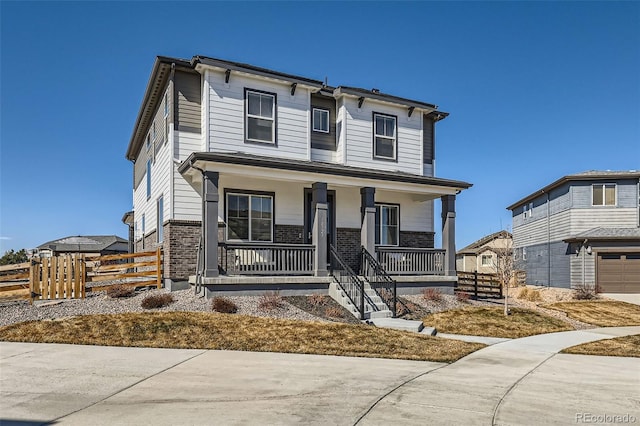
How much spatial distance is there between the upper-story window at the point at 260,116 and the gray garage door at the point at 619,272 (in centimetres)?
2066

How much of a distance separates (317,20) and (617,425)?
46.3 ft

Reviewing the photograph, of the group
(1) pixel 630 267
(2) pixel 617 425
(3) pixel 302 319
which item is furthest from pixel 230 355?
(1) pixel 630 267

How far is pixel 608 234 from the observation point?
26.4 meters

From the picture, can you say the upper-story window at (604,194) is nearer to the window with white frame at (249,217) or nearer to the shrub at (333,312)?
the window with white frame at (249,217)

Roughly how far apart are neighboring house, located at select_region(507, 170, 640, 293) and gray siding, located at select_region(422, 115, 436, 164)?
11918 millimetres

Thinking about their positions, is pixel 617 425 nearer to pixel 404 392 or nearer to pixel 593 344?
pixel 404 392

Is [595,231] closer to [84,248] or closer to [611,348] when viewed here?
[611,348]

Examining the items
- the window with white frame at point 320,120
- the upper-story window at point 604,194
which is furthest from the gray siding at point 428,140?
the upper-story window at point 604,194

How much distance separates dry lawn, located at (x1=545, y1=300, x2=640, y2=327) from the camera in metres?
16.1

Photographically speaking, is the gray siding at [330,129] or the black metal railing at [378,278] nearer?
the black metal railing at [378,278]

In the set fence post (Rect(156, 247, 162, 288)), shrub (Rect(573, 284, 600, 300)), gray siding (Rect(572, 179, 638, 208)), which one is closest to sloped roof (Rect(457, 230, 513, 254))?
gray siding (Rect(572, 179, 638, 208))

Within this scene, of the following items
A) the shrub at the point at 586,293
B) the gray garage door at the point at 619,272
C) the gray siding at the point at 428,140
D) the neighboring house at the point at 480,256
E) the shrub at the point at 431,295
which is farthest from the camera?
the neighboring house at the point at 480,256

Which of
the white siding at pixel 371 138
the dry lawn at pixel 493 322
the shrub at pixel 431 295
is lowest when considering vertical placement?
the dry lawn at pixel 493 322

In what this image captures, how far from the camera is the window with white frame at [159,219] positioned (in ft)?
55.6
